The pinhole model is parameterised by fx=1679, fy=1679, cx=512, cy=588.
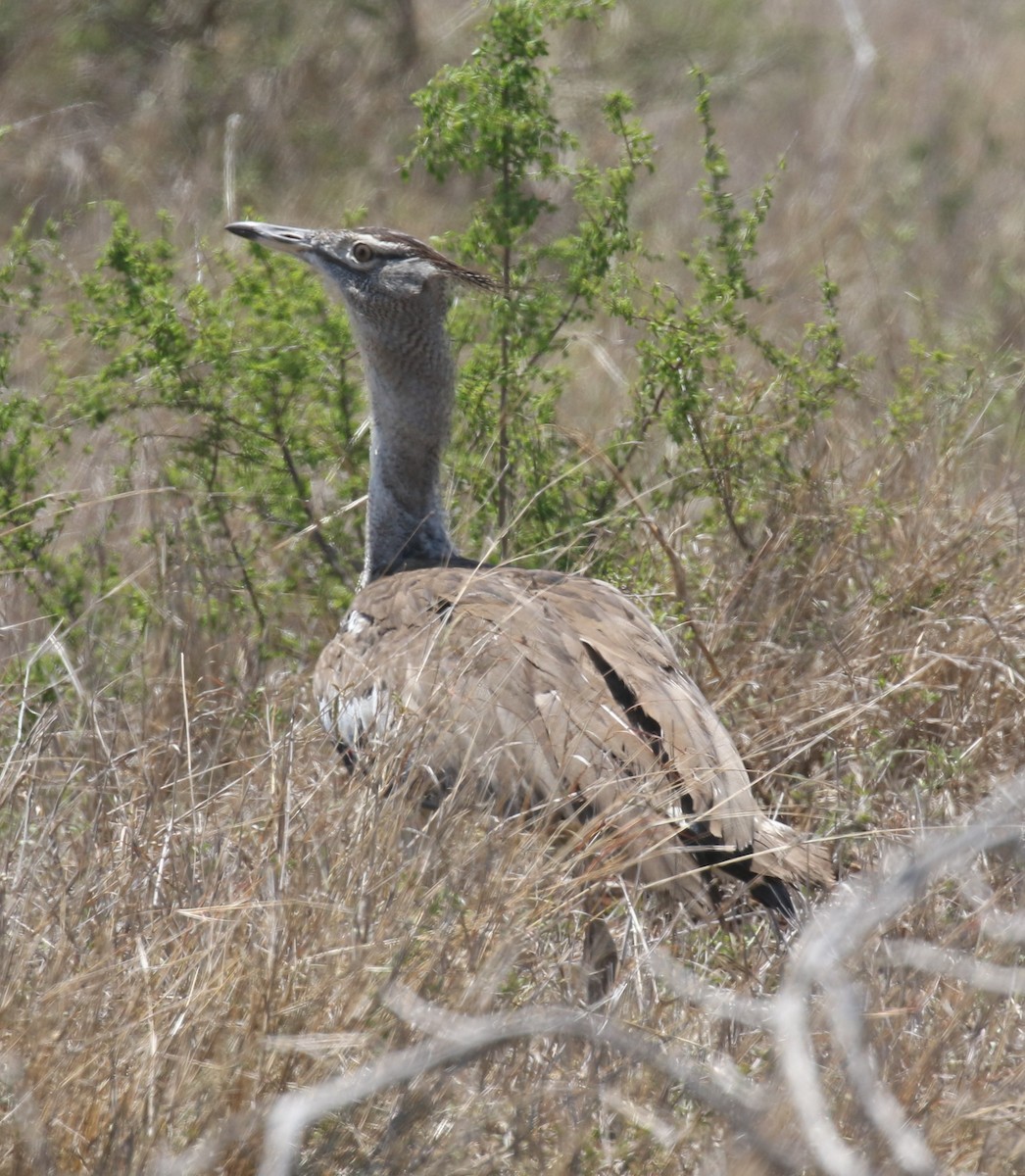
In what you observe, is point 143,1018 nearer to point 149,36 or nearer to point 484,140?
point 484,140

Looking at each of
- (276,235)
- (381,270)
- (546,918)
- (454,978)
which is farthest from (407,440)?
(454,978)

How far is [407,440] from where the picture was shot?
396cm

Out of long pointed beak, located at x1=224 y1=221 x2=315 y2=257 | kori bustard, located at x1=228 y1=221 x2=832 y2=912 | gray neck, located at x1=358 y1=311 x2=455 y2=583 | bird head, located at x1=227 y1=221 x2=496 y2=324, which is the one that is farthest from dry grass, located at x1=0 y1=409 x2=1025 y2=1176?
long pointed beak, located at x1=224 y1=221 x2=315 y2=257

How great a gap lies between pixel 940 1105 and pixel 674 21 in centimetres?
753

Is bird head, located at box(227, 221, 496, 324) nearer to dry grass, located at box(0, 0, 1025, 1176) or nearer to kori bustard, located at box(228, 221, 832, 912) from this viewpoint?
kori bustard, located at box(228, 221, 832, 912)

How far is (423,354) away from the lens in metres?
3.97

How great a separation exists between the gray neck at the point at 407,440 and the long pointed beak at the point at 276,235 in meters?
0.26

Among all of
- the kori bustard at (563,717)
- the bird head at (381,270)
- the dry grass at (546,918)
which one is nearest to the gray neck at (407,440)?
the bird head at (381,270)

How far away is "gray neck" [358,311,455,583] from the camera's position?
3.96 m

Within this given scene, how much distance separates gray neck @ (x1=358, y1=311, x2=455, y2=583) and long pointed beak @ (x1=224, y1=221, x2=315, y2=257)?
0.26 m

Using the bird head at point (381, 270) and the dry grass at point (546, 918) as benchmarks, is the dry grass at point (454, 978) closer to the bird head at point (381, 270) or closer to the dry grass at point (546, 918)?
the dry grass at point (546, 918)

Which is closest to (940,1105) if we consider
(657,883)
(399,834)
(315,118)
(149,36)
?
(657,883)

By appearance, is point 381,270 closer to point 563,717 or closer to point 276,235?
point 276,235

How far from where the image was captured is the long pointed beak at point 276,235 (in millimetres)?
3969
